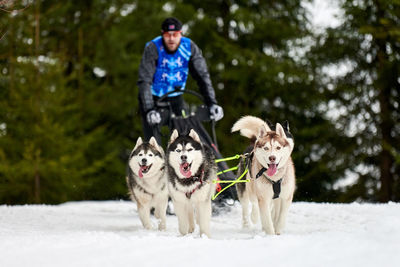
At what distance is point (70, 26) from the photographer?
1512cm

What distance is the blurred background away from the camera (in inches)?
441

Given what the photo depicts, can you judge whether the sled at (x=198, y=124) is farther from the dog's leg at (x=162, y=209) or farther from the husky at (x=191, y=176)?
the husky at (x=191, y=176)

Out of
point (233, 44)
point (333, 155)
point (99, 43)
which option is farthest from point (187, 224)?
point (99, 43)

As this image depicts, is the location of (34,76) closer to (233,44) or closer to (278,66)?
(233,44)

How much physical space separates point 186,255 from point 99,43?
40.0 feet

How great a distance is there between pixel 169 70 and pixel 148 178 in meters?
1.40

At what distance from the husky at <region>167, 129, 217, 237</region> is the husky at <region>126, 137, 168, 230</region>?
49 cm

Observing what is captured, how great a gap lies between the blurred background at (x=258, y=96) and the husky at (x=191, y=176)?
22.1 feet

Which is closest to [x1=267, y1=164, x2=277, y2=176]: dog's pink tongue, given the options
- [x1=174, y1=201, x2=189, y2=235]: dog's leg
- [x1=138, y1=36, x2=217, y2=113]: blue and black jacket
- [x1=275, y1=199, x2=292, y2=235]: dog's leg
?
[x1=275, y1=199, x2=292, y2=235]: dog's leg

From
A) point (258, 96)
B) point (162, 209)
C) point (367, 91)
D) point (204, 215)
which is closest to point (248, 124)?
point (204, 215)

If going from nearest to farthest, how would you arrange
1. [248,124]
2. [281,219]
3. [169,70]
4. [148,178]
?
[281,219], [248,124], [148,178], [169,70]

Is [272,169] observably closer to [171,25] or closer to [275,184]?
[275,184]

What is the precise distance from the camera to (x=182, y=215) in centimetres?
431

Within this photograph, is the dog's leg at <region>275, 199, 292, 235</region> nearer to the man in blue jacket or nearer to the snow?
the snow
